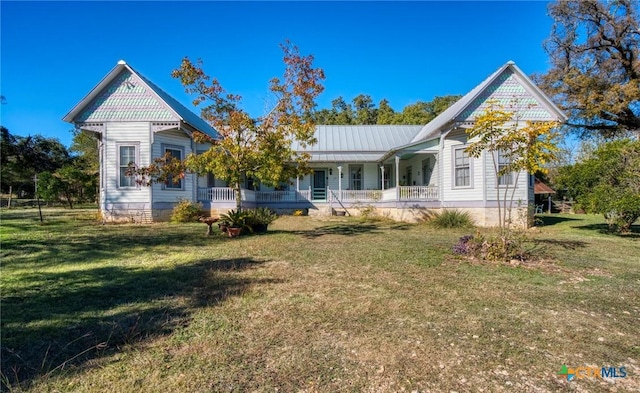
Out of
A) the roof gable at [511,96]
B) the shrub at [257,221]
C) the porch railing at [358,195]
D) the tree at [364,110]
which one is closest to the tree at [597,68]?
the roof gable at [511,96]

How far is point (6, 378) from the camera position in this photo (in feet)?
9.46

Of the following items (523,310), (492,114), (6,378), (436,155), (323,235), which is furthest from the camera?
(436,155)

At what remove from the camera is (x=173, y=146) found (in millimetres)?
16469

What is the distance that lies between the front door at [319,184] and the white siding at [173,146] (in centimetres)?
869

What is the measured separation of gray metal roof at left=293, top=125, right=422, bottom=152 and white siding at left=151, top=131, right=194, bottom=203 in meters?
8.39

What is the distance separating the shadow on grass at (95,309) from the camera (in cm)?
336

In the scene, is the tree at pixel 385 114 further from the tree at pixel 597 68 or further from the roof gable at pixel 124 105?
the roof gable at pixel 124 105

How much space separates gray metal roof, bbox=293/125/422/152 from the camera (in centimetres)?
2366

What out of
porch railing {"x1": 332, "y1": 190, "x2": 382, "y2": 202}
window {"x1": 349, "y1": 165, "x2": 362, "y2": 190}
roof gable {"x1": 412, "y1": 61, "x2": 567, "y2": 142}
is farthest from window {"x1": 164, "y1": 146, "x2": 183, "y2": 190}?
roof gable {"x1": 412, "y1": 61, "x2": 567, "y2": 142}

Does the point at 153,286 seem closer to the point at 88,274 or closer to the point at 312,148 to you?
the point at 88,274

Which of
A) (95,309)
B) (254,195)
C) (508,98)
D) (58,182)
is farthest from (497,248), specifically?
(58,182)

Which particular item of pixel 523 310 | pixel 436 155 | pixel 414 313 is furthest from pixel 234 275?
pixel 436 155

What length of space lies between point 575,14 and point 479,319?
23.4 metres

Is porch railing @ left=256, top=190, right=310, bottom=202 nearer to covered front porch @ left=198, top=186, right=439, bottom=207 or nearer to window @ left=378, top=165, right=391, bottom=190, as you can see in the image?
covered front porch @ left=198, top=186, right=439, bottom=207
